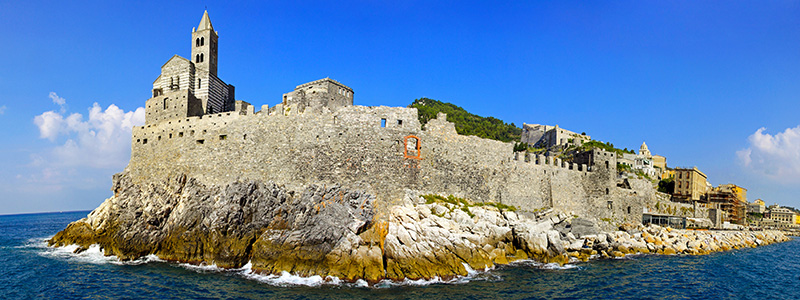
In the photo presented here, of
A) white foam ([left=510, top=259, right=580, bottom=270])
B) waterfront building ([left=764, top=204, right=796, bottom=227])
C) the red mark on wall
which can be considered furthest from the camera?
waterfront building ([left=764, top=204, right=796, bottom=227])

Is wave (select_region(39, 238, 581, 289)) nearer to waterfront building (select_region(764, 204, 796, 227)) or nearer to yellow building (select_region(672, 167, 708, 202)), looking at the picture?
yellow building (select_region(672, 167, 708, 202))

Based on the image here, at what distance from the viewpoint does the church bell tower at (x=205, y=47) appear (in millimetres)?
35844

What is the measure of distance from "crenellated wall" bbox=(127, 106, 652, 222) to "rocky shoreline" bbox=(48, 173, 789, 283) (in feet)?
3.69

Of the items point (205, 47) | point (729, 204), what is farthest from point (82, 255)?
point (729, 204)

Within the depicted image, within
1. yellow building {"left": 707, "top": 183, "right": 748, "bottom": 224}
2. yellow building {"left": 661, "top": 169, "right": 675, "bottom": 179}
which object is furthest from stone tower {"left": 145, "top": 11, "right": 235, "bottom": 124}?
yellow building {"left": 661, "top": 169, "right": 675, "bottom": 179}

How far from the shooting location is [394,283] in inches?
903

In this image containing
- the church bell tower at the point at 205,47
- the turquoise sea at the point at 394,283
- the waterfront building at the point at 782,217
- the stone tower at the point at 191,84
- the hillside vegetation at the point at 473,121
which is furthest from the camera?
the waterfront building at the point at 782,217

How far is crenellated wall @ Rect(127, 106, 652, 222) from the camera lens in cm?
2920

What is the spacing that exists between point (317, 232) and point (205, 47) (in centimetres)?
2005

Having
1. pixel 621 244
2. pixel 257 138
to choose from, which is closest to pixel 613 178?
pixel 621 244

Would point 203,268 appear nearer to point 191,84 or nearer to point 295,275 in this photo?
point 295,275

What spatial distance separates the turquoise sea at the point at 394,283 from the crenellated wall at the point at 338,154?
7043 mm

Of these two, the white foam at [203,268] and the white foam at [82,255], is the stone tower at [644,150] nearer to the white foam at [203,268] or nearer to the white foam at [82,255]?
the white foam at [203,268]

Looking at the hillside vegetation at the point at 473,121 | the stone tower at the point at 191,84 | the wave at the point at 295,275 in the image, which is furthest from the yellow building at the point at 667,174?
the stone tower at the point at 191,84
